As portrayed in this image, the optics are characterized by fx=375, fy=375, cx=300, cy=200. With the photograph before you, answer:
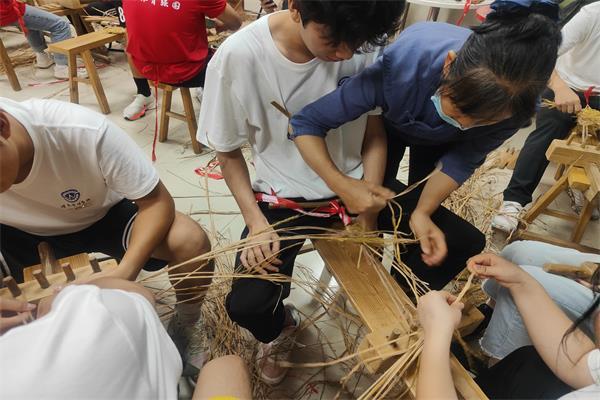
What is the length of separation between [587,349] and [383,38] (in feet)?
3.16

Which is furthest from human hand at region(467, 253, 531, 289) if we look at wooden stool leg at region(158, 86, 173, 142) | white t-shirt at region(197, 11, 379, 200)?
wooden stool leg at region(158, 86, 173, 142)

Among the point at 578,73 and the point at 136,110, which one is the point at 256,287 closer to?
the point at 578,73

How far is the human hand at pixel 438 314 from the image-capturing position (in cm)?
87

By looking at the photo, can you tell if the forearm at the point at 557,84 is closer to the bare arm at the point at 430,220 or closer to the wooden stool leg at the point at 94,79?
the bare arm at the point at 430,220

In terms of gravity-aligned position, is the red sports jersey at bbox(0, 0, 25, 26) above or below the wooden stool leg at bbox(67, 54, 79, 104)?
above

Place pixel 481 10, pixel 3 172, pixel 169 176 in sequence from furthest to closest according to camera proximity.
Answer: pixel 481 10 → pixel 169 176 → pixel 3 172

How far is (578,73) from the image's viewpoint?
2.18 m

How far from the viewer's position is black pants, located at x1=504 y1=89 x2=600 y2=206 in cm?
211

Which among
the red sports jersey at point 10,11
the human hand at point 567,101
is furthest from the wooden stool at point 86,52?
the human hand at point 567,101

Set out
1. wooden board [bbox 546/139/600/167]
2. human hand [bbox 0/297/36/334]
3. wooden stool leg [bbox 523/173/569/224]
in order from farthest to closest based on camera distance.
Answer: wooden stool leg [bbox 523/173/569/224]
wooden board [bbox 546/139/600/167]
human hand [bbox 0/297/36/334]

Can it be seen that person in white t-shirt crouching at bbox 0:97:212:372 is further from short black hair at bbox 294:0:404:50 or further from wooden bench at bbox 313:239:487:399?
short black hair at bbox 294:0:404:50

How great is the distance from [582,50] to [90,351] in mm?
2702

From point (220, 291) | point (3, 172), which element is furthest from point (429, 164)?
point (3, 172)

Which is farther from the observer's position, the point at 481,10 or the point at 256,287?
the point at 481,10
